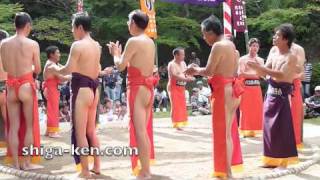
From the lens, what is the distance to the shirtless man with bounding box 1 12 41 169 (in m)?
6.02

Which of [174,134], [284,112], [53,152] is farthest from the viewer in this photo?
[174,134]

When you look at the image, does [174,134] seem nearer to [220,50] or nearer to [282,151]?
[282,151]

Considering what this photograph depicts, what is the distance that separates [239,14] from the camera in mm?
11125

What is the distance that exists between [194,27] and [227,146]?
1512cm

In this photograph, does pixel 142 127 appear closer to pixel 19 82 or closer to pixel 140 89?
pixel 140 89

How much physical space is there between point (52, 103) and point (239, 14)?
474 centimetres

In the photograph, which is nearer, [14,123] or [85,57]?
[85,57]

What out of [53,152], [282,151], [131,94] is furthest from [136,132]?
[53,152]

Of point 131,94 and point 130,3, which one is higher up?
point 130,3

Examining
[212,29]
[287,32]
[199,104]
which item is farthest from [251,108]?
[199,104]

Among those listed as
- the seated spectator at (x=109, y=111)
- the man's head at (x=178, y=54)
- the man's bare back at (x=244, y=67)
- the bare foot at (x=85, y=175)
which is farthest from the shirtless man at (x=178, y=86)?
the bare foot at (x=85, y=175)

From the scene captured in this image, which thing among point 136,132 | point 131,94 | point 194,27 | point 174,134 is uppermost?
point 194,27

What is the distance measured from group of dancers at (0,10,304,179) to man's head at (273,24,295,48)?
0.01 metres

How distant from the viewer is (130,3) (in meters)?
20.3
